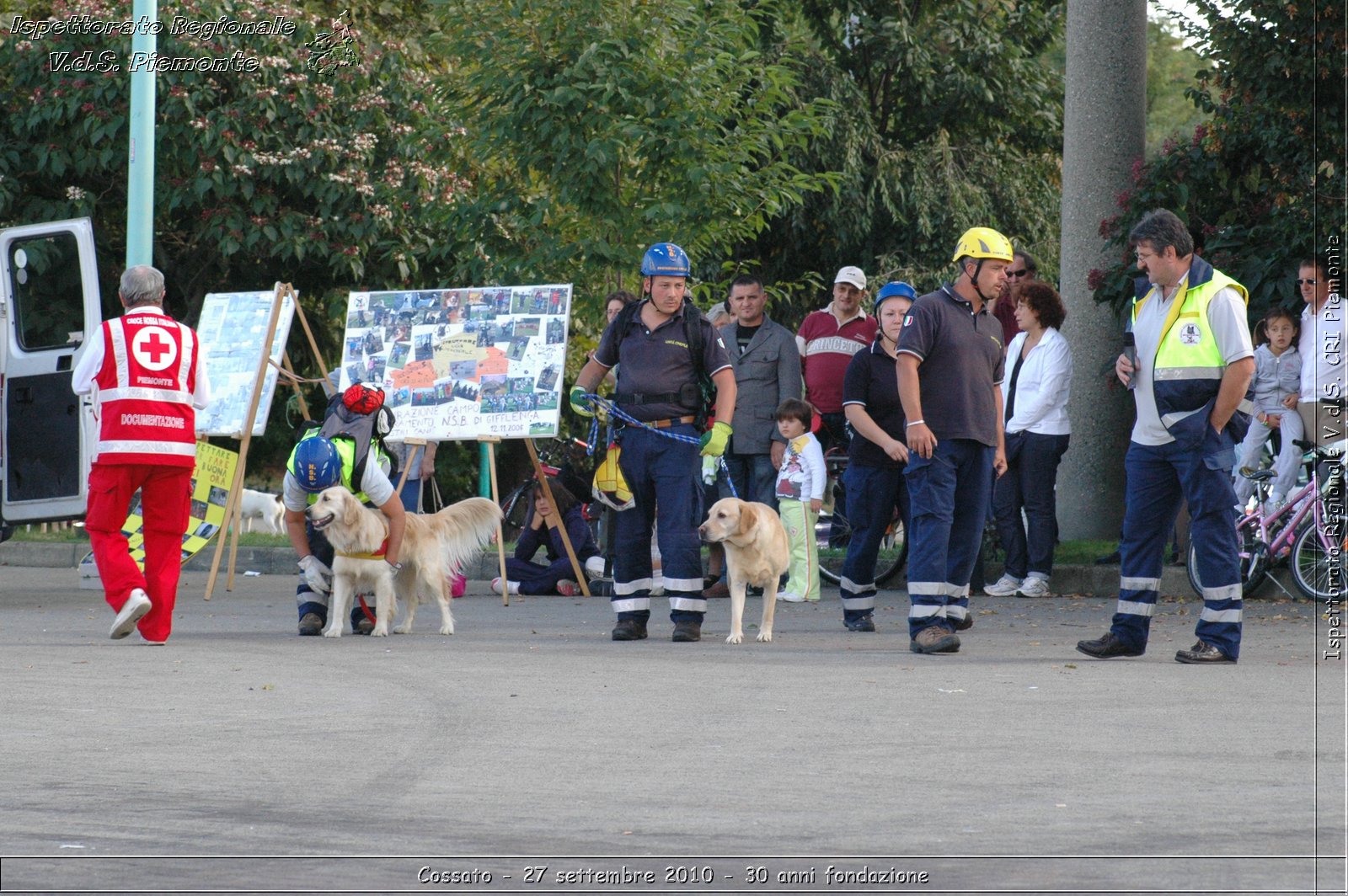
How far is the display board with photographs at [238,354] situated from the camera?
1448 centimetres

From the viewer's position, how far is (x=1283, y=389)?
13164 millimetres

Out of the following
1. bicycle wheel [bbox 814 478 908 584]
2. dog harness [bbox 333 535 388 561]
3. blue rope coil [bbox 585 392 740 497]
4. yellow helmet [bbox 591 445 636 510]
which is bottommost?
bicycle wheel [bbox 814 478 908 584]

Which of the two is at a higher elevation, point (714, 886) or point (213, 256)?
point (213, 256)

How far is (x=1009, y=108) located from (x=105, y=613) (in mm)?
16998

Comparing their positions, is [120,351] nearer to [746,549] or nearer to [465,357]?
Result: [746,549]

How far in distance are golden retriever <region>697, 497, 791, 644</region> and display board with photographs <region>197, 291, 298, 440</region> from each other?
5.05 meters

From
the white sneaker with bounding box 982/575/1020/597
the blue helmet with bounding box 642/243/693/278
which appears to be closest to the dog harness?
the blue helmet with bounding box 642/243/693/278

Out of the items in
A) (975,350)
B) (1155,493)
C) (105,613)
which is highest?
(975,350)

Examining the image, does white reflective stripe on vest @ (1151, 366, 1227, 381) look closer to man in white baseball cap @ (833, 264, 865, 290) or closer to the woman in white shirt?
the woman in white shirt

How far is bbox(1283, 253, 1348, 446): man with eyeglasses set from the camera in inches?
492

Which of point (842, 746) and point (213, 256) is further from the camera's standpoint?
point (213, 256)

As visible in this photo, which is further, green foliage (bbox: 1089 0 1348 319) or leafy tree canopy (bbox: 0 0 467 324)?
leafy tree canopy (bbox: 0 0 467 324)

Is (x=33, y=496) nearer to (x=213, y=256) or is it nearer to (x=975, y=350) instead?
(x=975, y=350)

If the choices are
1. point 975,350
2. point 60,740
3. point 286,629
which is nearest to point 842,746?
point 60,740
